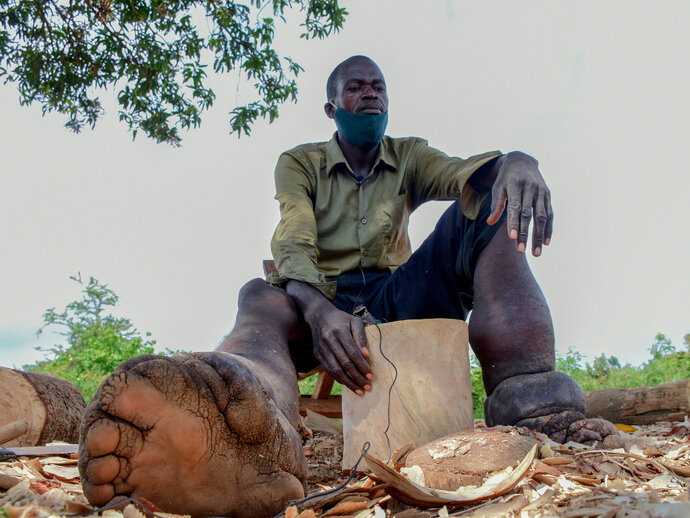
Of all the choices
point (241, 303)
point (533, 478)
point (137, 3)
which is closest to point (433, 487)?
point (533, 478)

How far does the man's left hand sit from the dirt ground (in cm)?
58

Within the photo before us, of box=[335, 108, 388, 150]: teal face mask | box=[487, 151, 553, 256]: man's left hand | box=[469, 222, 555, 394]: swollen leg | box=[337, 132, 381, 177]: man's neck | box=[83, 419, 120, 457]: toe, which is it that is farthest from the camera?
box=[337, 132, 381, 177]: man's neck

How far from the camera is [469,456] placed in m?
1.50

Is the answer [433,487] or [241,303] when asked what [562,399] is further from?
[241,303]

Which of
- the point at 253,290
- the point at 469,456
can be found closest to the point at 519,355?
the point at 469,456

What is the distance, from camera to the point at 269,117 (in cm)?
523

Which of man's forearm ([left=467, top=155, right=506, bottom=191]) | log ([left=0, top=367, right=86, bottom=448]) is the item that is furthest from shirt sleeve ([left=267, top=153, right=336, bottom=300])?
log ([left=0, top=367, right=86, bottom=448])

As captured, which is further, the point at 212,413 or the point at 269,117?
the point at 269,117

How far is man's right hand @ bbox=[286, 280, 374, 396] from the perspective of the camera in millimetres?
1891

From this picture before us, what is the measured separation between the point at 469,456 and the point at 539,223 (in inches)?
28.5

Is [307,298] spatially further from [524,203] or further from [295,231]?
[524,203]

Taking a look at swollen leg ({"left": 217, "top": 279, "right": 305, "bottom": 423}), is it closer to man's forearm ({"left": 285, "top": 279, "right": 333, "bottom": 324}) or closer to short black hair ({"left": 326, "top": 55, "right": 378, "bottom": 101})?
man's forearm ({"left": 285, "top": 279, "right": 333, "bottom": 324})

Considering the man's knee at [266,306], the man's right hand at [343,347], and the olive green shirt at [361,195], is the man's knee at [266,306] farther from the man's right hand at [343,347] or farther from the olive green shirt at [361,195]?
the olive green shirt at [361,195]

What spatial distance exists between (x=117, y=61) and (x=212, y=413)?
4287mm
